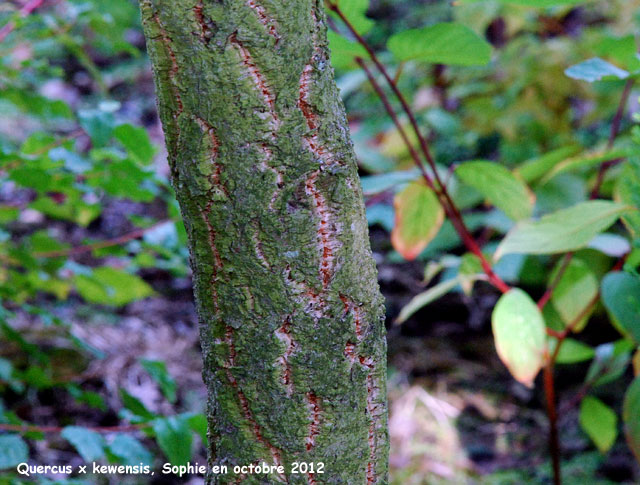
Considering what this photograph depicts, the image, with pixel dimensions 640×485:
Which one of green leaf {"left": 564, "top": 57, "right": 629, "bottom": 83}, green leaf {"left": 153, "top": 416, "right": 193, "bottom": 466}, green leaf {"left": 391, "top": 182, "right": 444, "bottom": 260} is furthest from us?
green leaf {"left": 391, "top": 182, "right": 444, "bottom": 260}

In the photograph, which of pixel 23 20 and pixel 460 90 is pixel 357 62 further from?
pixel 460 90

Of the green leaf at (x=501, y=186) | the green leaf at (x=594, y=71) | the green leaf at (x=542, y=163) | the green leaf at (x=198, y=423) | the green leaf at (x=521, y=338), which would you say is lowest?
the green leaf at (x=198, y=423)

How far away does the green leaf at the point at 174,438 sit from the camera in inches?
27.7

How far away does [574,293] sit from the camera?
103cm

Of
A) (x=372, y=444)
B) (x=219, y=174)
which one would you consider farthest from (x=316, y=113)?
(x=372, y=444)

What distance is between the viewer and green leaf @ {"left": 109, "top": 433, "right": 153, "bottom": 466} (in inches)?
27.9

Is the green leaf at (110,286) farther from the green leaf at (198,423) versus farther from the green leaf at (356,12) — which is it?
the green leaf at (356,12)

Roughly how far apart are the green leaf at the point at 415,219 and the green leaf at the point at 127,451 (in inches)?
22.3

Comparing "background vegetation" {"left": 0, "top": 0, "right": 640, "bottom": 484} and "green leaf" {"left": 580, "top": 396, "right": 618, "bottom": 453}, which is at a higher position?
"background vegetation" {"left": 0, "top": 0, "right": 640, "bottom": 484}

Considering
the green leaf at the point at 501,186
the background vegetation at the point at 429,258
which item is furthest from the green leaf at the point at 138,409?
the green leaf at the point at 501,186

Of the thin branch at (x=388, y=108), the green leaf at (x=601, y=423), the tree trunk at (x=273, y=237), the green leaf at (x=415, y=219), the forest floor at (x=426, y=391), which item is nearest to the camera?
the tree trunk at (x=273, y=237)

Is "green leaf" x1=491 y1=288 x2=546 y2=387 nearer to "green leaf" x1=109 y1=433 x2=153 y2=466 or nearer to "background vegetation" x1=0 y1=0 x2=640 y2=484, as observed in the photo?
"background vegetation" x1=0 y1=0 x2=640 y2=484

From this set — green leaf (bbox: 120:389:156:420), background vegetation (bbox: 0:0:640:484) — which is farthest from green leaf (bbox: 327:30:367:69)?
green leaf (bbox: 120:389:156:420)

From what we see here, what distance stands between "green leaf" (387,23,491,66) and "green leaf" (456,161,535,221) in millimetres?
181
